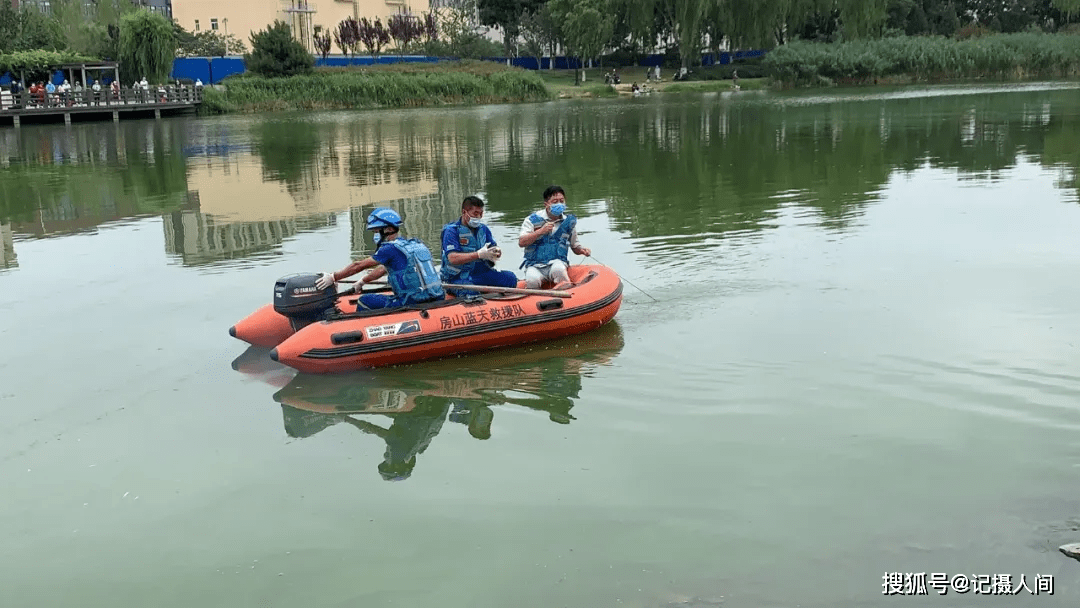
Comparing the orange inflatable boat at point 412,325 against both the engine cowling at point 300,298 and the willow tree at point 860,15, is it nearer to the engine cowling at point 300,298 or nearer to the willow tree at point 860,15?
the engine cowling at point 300,298

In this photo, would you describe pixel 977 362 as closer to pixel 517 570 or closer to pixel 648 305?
pixel 648 305

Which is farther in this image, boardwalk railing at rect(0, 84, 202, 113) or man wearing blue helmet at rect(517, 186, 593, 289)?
boardwalk railing at rect(0, 84, 202, 113)

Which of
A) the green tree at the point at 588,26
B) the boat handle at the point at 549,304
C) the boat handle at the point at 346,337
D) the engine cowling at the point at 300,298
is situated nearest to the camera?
the boat handle at the point at 346,337

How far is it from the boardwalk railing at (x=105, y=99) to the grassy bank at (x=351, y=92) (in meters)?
1.31

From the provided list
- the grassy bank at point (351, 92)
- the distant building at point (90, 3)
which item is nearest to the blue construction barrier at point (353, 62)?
the grassy bank at point (351, 92)

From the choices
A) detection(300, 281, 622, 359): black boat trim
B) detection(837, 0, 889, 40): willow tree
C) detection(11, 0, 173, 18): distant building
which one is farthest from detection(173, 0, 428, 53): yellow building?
detection(300, 281, 622, 359): black boat trim

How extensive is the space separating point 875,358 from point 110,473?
5662mm

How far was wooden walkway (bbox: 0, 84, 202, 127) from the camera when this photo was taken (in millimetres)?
40219

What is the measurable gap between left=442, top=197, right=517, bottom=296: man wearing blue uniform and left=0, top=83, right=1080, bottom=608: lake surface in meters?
0.94

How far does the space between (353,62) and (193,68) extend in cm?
1010

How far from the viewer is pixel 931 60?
1956 inches

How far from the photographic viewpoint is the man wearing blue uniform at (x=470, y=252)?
8.95 meters

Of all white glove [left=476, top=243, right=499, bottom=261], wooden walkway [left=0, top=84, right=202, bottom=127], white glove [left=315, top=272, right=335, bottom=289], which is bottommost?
white glove [left=315, top=272, right=335, bottom=289]

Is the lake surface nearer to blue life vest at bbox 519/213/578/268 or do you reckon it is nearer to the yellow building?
blue life vest at bbox 519/213/578/268
